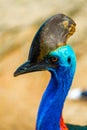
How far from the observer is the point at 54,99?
439cm

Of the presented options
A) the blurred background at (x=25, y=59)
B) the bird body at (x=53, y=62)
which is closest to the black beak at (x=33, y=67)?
the bird body at (x=53, y=62)

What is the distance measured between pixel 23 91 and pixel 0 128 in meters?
0.82

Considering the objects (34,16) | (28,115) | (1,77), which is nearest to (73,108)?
(28,115)

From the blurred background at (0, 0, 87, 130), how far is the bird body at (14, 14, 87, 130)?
2.53m

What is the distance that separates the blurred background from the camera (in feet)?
23.5

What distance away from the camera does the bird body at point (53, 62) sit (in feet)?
13.8

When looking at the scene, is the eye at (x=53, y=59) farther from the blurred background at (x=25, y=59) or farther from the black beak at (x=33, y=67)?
the blurred background at (x=25, y=59)

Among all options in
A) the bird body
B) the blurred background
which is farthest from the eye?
the blurred background

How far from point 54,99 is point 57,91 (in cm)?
6

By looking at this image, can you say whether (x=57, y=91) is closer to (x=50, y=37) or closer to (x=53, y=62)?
(x=53, y=62)

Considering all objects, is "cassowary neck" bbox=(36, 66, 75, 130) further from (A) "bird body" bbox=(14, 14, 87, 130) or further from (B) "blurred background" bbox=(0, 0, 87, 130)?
(B) "blurred background" bbox=(0, 0, 87, 130)

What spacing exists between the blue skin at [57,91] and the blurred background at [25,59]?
2.50m

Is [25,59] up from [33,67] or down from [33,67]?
up

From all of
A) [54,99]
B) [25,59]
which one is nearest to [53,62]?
[54,99]
